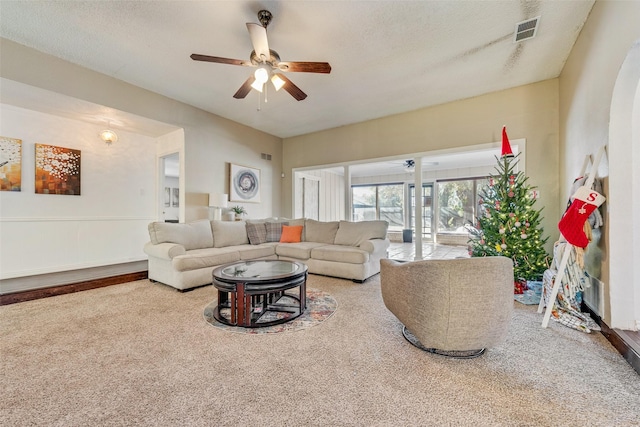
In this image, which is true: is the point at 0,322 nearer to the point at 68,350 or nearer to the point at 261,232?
the point at 68,350

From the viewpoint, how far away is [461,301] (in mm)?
1719

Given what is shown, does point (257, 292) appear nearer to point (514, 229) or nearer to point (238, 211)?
point (514, 229)

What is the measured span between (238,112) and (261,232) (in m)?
2.38

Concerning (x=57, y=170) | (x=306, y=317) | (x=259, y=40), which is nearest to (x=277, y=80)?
(x=259, y=40)

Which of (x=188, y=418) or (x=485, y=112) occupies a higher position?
(x=485, y=112)

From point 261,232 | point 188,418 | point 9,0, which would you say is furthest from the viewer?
point 261,232

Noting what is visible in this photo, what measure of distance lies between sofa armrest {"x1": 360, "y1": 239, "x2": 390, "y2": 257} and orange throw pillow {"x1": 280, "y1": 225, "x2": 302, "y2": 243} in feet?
4.49

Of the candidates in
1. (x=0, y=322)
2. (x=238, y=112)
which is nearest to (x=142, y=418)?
(x=0, y=322)

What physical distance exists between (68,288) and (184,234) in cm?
158

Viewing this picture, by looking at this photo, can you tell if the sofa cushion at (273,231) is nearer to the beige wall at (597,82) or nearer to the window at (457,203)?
the beige wall at (597,82)

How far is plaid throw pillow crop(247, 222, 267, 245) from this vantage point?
483 centimetres

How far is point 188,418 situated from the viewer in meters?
1.33

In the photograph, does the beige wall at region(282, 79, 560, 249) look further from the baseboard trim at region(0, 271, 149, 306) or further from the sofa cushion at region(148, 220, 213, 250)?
the baseboard trim at region(0, 271, 149, 306)

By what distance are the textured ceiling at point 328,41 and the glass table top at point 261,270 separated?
249 cm
